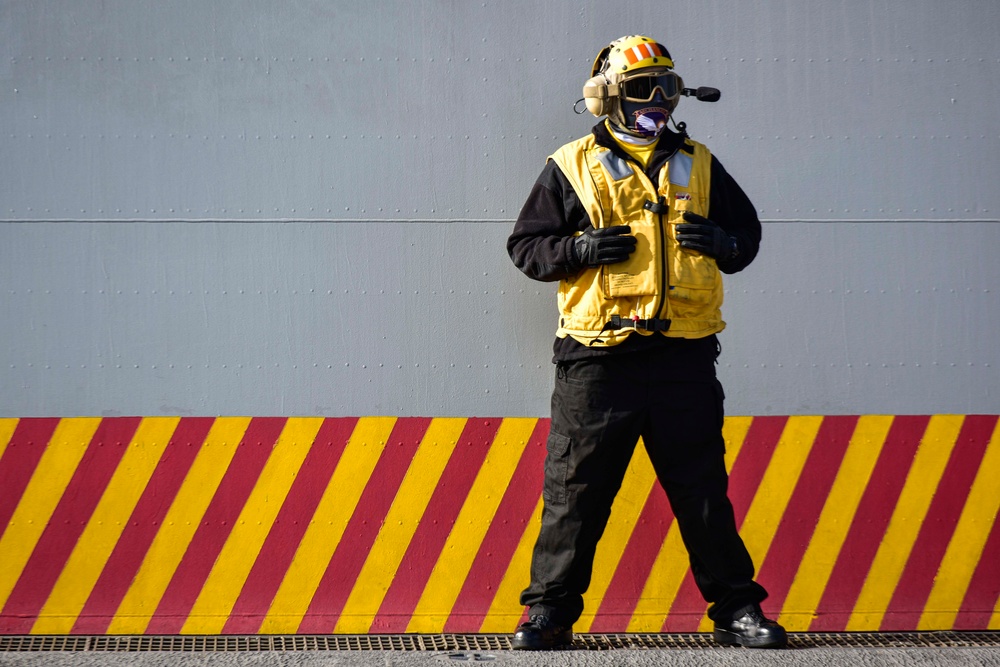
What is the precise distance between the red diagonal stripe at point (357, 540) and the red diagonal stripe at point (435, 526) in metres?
0.13

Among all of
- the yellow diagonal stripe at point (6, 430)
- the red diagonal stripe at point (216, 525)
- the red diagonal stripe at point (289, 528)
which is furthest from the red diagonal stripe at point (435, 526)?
the yellow diagonal stripe at point (6, 430)

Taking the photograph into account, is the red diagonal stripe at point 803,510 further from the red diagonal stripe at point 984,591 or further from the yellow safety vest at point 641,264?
the yellow safety vest at point 641,264

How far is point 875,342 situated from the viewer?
366cm

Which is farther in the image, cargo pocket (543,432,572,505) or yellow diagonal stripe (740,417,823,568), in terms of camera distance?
yellow diagonal stripe (740,417,823,568)

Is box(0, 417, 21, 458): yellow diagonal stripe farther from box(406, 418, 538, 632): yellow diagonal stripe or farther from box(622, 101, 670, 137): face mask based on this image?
box(622, 101, 670, 137): face mask

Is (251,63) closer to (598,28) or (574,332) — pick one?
(598,28)

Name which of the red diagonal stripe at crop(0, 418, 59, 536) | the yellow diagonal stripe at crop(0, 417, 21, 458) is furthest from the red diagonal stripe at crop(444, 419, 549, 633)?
the yellow diagonal stripe at crop(0, 417, 21, 458)

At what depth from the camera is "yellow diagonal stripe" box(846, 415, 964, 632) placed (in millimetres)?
3674

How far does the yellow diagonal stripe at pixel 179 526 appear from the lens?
350 cm

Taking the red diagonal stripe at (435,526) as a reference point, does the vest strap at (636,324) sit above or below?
above

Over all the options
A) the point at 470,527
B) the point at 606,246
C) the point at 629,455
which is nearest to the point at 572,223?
the point at 606,246

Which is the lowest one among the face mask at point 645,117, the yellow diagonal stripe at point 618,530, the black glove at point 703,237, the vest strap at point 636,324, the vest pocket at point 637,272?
the yellow diagonal stripe at point 618,530

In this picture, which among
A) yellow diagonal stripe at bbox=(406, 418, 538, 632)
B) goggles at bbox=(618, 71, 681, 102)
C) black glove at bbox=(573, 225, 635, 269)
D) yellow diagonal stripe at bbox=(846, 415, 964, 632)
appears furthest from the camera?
yellow diagonal stripe at bbox=(846, 415, 964, 632)

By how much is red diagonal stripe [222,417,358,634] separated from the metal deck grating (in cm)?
8
